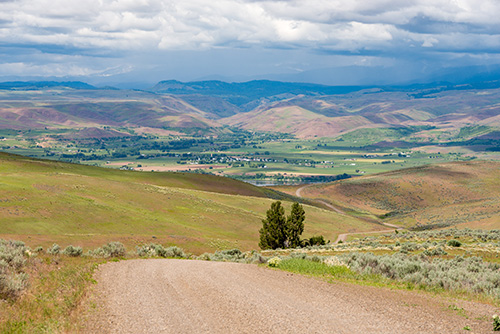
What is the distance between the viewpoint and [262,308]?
53.6 feet

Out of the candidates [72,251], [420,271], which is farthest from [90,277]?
[420,271]

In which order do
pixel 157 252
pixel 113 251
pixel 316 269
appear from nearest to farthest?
pixel 316 269 < pixel 113 251 < pixel 157 252

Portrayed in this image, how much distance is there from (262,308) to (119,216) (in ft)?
162

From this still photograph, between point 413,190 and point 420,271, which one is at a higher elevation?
point 420,271

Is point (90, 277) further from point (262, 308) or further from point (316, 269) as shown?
point (316, 269)

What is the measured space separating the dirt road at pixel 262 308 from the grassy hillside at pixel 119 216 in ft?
82.3

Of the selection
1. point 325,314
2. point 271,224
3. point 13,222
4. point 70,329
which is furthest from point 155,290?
point 271,224

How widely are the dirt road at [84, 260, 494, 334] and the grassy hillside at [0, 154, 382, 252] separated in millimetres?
25070

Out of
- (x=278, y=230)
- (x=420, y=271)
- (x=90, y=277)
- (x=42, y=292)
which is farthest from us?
Answer: (x=278, y=230)

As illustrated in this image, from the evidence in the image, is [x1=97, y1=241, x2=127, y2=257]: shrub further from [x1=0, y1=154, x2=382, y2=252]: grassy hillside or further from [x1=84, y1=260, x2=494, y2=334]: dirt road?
[x1=0, y1=154, x2=382, y2=252]: grassy hillside

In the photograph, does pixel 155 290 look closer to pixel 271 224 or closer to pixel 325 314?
pixel 325 314

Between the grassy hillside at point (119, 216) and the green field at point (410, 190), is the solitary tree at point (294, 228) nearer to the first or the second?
the grassy hillside at point (119, 216)

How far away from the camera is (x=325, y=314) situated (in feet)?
51.4

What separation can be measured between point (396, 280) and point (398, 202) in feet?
492
